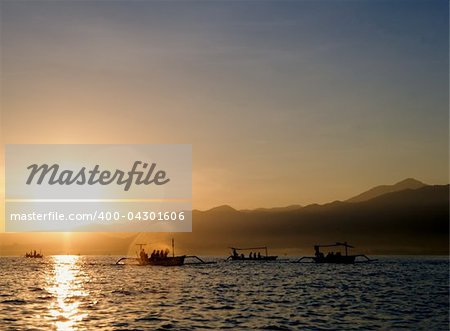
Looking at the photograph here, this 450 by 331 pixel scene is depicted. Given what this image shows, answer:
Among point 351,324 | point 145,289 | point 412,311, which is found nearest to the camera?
point 351,324

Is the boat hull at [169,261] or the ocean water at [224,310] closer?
the ocean water at [224,310]

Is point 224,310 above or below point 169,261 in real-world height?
below

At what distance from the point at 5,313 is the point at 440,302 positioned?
46274mm

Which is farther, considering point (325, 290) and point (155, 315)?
point (325, 290)

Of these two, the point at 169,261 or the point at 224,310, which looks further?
the point at 169,261

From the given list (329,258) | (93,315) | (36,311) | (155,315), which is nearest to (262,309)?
(155,315)

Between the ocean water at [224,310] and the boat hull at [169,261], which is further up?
the boat hull at [169,261]

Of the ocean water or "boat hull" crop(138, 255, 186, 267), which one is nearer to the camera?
the ocean water

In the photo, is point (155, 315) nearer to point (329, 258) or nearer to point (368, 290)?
point (368, 290)

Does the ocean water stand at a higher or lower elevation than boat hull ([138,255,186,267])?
lower

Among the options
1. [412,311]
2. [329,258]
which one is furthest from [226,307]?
[329,258]

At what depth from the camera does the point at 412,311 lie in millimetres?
56500

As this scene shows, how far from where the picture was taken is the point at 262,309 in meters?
57.3

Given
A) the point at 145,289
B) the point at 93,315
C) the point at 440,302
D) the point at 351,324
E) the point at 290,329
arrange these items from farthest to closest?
1. the point at 145,289
2. the point at 440,302
3. the point at 93,315
4. the point at 351,324
5. the point at 290,329
